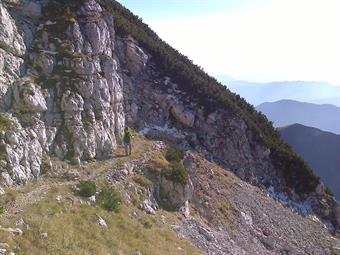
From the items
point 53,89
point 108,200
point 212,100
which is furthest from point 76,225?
point 212,100

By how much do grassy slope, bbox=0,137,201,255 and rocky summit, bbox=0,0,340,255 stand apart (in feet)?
0.29

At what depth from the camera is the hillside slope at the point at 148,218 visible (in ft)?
76.4

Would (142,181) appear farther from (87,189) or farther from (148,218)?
(87,189)

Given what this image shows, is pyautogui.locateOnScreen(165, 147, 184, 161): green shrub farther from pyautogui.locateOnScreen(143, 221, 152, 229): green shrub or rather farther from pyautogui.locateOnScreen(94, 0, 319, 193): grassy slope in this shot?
pyautogui.locateOnScreen(94, 0, 319, 193): grassy slope

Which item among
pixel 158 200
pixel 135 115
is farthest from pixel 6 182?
pixel 135 115

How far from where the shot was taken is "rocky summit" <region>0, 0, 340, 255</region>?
26.8m

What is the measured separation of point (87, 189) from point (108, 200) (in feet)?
5.21

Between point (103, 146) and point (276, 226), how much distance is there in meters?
19.5

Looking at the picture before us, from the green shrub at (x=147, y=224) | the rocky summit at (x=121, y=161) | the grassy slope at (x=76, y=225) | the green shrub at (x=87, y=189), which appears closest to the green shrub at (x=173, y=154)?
the rocky summit at (x=121, y=161)

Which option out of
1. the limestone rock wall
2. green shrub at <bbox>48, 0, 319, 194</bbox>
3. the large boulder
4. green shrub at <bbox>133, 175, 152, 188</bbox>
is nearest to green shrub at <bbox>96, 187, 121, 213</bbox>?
the limestone rock wall

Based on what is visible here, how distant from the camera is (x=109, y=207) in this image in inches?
1171

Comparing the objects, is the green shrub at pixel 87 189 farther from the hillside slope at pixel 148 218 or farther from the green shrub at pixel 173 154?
the green shrub at pixel 173 154

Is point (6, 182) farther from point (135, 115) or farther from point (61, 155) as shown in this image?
point (135, 115)

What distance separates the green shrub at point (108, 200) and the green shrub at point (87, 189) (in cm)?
63
